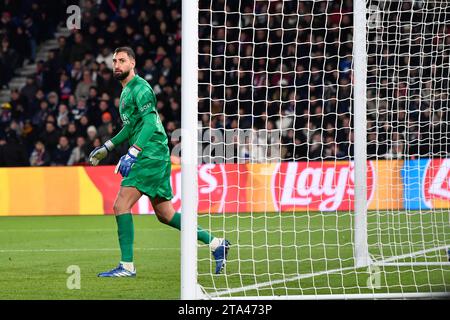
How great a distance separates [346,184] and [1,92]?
8.90 meters

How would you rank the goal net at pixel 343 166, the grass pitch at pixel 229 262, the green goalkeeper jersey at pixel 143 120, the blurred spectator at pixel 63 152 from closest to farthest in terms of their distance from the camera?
the grass pitch at pixel 229 262 → the green goalkeeper jersey at pixel 143 120 → the goal net at pixel 343 166 → the blurred spectator at pixel 63 152

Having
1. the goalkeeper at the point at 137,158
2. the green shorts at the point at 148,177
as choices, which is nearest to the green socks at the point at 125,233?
the goalkeeper at the point at 137,158

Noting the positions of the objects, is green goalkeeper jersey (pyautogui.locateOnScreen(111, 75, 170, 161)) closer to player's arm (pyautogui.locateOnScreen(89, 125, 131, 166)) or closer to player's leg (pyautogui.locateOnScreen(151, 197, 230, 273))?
player's arm (pyautogui.locateOnScreen(89, 125, 131, 166))

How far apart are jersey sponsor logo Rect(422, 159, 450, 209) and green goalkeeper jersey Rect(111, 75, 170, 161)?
5.89 meters

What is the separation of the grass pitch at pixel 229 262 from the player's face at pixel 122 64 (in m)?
1.72

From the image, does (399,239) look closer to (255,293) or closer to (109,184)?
(255,293)

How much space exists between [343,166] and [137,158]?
321 inches

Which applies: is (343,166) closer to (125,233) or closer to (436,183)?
(436,183)

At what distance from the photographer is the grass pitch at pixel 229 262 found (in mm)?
7801

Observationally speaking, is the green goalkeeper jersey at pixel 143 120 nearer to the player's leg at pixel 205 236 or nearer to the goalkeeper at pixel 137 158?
the goalkeeper at pixel 137 158

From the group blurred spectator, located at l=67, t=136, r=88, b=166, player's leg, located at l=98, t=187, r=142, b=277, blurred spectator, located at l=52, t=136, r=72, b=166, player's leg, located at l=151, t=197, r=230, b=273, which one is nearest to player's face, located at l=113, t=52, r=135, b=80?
player's leg, located at l=98, t=187, r=142, b=277

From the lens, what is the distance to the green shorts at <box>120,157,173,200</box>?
828cm

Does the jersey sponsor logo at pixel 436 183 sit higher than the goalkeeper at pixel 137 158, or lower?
lower

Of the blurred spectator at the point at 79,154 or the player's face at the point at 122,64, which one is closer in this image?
the player's face at the point at 122,64
